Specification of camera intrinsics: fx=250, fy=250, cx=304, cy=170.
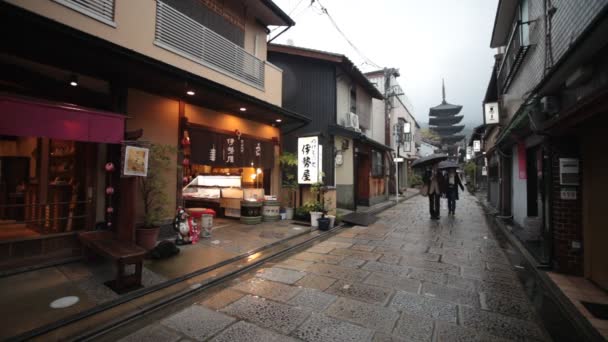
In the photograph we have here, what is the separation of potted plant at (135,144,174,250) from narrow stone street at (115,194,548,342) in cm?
283

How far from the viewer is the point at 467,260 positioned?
20.8 ft

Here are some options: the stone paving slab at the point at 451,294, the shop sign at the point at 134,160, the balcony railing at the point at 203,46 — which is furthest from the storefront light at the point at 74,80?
the stone paving slab at the point at 451,294

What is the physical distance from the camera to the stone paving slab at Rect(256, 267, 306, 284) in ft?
16.9

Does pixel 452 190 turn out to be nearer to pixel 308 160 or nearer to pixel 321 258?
pixel 308 160

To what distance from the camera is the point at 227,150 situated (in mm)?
9062

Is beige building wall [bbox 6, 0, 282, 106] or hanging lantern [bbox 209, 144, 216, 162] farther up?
beige building wall [bbox 6, 0, 282, 106]

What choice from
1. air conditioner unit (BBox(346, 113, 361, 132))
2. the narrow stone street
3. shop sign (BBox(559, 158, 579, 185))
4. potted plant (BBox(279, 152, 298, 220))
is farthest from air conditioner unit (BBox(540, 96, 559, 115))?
air conditioner unit (BBox(346, 113, 361, 132))

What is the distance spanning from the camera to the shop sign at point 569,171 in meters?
5.13

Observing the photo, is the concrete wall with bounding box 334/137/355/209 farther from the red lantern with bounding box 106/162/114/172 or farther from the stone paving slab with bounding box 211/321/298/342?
the stone paving slab with bounding box 211/321/298/342

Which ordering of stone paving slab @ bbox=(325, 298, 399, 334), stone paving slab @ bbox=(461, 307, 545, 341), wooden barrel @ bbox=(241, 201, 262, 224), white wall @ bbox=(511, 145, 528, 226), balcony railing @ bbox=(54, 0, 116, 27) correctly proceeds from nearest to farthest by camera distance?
stone paving slab @ bbox=(461, 307, 545, 341)
stone paving slab @ bbox=(325, 298, 399, 334)
balcony railing @ bbox=(54, 0, 116, 27)
white wall @ bbox=(511, 145, 528, 226)
wooden barrel @ bbox=(241, 201, 262, 224)

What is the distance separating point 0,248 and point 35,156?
2.59 meters

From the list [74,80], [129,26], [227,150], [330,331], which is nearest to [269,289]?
[330,331]

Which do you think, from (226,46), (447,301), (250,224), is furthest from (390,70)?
(447,301)

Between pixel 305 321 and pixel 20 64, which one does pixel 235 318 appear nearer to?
pixel 305 321
